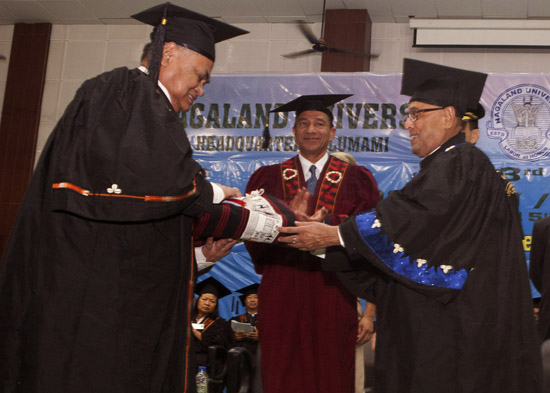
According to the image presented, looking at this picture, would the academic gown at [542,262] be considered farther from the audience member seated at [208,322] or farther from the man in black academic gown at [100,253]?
the man in black academic gown at [100,253]

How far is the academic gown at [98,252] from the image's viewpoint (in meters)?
1.97

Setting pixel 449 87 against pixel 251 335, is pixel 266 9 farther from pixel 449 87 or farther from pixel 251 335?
pixel 449 87

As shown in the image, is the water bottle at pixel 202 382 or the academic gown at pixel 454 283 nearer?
the academic gown at pixel 454 283

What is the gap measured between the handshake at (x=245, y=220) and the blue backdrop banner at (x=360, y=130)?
11.0 feet

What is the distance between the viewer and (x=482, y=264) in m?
2.56

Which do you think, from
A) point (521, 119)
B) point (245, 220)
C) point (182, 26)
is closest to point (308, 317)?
point (245, 220)

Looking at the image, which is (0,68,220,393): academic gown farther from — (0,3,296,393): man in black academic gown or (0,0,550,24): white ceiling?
(0,0,550,24): white ceiling

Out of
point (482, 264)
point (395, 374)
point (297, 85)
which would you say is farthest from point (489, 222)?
point (297, 85)

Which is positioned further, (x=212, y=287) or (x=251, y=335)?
(x=212, y=287)

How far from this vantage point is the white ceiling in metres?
7.69

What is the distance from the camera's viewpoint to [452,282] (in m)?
2.51

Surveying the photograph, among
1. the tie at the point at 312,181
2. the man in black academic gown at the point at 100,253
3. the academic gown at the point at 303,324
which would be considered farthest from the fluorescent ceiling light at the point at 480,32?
the man in black academic gown at the point at 100,253

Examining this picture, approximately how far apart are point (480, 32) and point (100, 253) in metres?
6.98

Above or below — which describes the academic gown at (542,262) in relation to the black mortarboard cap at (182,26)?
below
